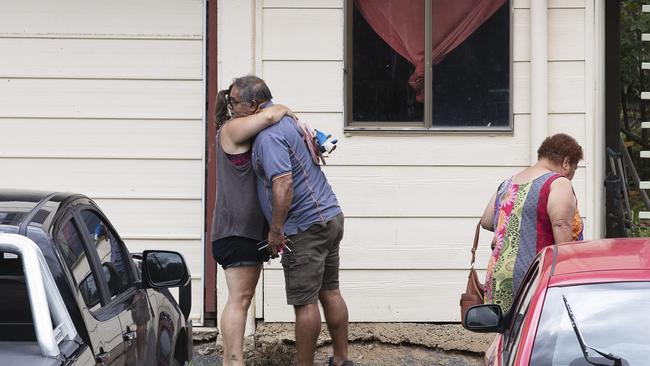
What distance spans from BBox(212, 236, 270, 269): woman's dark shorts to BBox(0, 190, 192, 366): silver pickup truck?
1.25m

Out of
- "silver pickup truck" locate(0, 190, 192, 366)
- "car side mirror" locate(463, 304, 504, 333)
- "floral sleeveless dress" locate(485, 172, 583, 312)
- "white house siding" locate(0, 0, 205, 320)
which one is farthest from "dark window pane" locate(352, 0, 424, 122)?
"car side mirror" locate(463, 304, 504, 333)

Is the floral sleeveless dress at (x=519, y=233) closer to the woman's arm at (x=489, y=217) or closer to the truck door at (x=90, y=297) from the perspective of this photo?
the woman's arm at (x=489, y=217)

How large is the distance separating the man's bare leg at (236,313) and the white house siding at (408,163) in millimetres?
1129

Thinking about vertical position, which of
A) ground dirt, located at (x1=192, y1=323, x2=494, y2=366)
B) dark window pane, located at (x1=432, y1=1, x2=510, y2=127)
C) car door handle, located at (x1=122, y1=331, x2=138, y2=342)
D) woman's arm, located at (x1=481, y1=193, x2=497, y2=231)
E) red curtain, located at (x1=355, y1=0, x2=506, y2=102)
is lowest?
ground dirt, located at (x1=192, y1=323, x2=494, y2=366)

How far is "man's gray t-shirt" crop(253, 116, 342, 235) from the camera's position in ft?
23.7

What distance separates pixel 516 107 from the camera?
28.4 feet

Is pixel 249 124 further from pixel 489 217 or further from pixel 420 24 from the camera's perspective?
pixel 420 24

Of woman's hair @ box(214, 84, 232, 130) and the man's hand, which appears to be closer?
the man's hand

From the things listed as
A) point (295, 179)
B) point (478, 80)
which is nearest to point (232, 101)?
point (295, 179)

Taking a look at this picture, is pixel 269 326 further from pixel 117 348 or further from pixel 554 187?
pixel 117 348

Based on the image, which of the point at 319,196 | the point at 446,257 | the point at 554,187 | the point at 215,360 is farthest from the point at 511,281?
the point at 215,360

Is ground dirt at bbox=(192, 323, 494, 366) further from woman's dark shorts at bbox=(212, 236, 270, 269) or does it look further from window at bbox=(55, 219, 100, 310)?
window at bbox=(55, 219, 100, 310)

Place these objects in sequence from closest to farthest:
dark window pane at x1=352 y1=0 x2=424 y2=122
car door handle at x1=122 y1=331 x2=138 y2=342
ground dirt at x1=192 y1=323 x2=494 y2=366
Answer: car door handle at x1=122 y1=331 x2=138 y2=342
ground dirt at x1=192 y1=323 x2=494 y2=366
dark window pane at x1=352 y1=0 x2=424 y2=122

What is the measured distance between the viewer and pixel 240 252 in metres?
7.43
